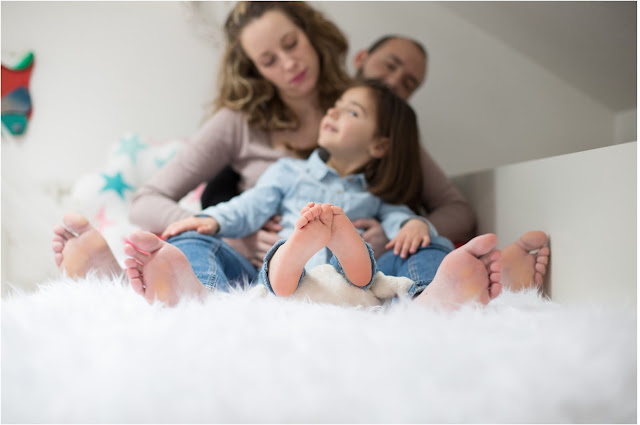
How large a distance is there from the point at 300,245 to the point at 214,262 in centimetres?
27

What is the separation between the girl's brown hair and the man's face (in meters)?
0.32

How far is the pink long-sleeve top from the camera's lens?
131 centimetres

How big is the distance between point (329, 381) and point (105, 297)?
0.39 metres

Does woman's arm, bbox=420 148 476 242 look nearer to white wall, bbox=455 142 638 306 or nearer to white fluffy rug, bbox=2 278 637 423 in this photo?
white wall, bbox=455 142 638 306

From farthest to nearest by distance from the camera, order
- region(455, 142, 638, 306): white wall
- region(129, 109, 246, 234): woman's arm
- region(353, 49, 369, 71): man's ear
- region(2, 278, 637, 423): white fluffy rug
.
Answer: region(353, 49, 369, 71): man's ear < region(129, 109, 246, 234): woman's arm < region(455, 142, 638, 306): white wall < region(2, 278, 637, 423): white fluffy rug

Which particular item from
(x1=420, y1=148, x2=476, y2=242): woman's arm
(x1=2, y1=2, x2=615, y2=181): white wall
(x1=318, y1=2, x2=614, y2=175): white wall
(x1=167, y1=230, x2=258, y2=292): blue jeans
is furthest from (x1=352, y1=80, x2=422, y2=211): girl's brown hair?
(x1=318, y1=2, x2=614, y2=175): white wall

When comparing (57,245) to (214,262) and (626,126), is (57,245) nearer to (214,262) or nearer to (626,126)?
(214,262)

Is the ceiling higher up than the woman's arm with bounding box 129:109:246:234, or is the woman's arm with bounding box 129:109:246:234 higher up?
the ceiling

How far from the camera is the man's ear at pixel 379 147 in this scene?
123 cm

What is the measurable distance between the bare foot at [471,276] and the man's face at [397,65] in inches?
36.3

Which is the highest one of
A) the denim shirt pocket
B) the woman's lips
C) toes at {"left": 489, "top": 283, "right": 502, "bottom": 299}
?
the woman's lips

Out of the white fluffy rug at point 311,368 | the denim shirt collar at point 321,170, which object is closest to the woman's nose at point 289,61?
the denim shirt collar at point 321,170

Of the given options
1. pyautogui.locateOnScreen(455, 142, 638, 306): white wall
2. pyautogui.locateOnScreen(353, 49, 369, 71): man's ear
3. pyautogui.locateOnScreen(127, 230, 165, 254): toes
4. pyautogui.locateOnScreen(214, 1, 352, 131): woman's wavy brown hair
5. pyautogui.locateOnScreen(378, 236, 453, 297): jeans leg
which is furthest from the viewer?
pyautogui.locateOnScreen(353, 49, 369, 71): man's ear

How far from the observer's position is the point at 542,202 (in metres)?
1.07
